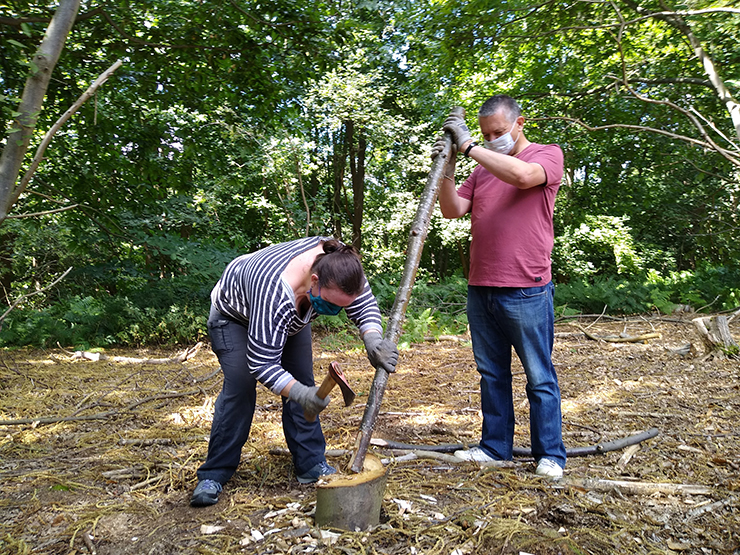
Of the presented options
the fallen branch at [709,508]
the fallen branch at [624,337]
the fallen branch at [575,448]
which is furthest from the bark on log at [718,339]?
the fallen branch at [709,508]

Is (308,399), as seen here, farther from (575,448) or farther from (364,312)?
(575,448)

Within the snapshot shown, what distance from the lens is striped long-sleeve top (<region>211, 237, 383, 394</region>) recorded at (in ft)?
7.26

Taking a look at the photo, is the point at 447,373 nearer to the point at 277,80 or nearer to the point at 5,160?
the point at 277,80

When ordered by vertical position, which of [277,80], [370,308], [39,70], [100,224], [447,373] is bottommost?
[447,373]

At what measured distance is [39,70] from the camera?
2.15 m

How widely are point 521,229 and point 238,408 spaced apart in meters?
1.72

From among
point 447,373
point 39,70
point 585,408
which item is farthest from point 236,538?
point 447,373

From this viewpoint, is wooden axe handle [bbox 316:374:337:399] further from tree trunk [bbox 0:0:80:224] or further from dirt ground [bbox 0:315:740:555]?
tree trunk [bbox 0:0:80:224]

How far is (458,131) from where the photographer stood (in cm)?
260

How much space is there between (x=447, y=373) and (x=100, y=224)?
4334 millimetres

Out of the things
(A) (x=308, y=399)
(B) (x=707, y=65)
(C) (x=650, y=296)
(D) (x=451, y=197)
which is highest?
(B) (x=707, y=65)

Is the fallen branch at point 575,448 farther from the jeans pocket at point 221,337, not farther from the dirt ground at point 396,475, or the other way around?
the jeans pocket at point 221,337

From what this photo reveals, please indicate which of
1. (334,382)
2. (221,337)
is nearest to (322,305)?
(334,382)

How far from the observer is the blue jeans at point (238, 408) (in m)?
2.57
